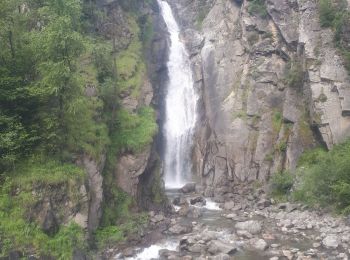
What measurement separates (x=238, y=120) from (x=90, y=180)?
21.2m

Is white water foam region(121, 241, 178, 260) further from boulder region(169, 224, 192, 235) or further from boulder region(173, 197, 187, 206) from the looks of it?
boulder region(173, 197, 187, 206)

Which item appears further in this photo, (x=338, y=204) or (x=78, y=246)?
(x=338, y=204)

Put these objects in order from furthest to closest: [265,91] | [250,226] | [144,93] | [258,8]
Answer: [258,8] → [265,91] → [144,93] → [250,226]

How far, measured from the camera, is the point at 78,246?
72.0 ft

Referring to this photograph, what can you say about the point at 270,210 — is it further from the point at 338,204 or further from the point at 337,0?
the point at 337,0

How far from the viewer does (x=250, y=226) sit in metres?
28.2

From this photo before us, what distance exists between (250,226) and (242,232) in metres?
1.05

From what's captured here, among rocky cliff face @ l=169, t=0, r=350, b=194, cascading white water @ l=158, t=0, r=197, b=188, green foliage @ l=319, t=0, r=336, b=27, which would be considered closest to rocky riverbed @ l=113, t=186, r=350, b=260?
rocky cliff face @ l=169, t=0, r=350, b=194

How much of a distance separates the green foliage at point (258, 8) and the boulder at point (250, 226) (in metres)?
26.4

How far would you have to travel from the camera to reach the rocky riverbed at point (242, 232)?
23688 mm

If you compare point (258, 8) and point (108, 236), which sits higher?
point (258, 8)

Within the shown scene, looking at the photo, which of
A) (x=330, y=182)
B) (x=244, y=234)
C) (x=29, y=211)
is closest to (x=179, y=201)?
(x=244, y=234)

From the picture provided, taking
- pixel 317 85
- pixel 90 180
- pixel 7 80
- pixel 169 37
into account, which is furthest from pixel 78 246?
pixel 169 37

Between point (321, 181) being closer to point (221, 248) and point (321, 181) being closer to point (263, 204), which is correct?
point (263, 204)
